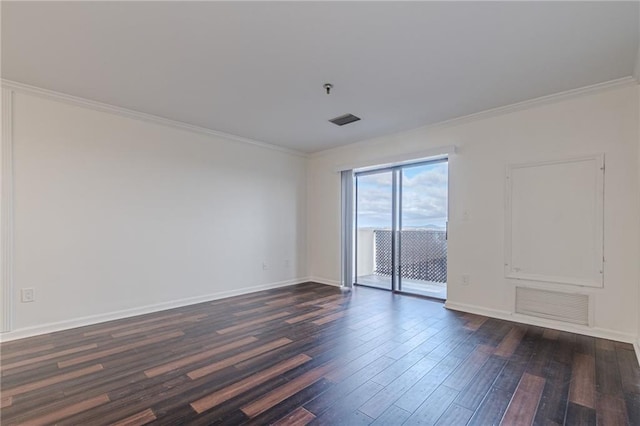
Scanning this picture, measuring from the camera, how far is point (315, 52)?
235cm

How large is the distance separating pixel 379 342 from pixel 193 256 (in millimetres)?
2743

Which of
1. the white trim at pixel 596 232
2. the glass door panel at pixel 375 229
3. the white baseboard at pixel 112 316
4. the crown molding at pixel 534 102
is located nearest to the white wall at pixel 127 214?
the white baseboard at pixel 112 316

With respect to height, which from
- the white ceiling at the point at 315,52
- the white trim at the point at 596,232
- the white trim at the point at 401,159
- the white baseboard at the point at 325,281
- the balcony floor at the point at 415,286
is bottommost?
the white baseboard at the point at 325,281

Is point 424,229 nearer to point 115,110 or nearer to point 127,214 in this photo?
point 127,214

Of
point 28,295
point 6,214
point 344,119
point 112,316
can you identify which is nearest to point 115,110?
point 6,214

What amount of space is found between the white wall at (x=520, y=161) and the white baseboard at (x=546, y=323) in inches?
0.5

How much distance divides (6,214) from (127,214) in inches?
39.6

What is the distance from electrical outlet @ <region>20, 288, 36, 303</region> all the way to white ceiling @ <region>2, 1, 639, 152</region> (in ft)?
6.64

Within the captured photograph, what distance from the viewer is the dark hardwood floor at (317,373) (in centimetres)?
178

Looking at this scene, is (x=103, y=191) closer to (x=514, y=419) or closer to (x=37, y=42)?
(x=37, y=42)

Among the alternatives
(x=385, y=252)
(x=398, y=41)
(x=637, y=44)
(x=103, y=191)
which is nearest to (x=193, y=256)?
(x=103, y=191)

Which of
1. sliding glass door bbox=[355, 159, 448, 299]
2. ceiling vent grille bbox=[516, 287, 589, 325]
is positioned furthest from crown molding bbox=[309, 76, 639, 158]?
ceiling vent grille bbox=[516, 287, 589, 325]

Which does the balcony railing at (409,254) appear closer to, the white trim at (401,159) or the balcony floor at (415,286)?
the balcony floor at (415,286)

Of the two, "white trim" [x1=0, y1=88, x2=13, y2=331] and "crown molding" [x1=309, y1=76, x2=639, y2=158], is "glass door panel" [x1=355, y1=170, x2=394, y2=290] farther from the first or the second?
"white trim" [x1=0, y1=88, x2=13, y2=331]
